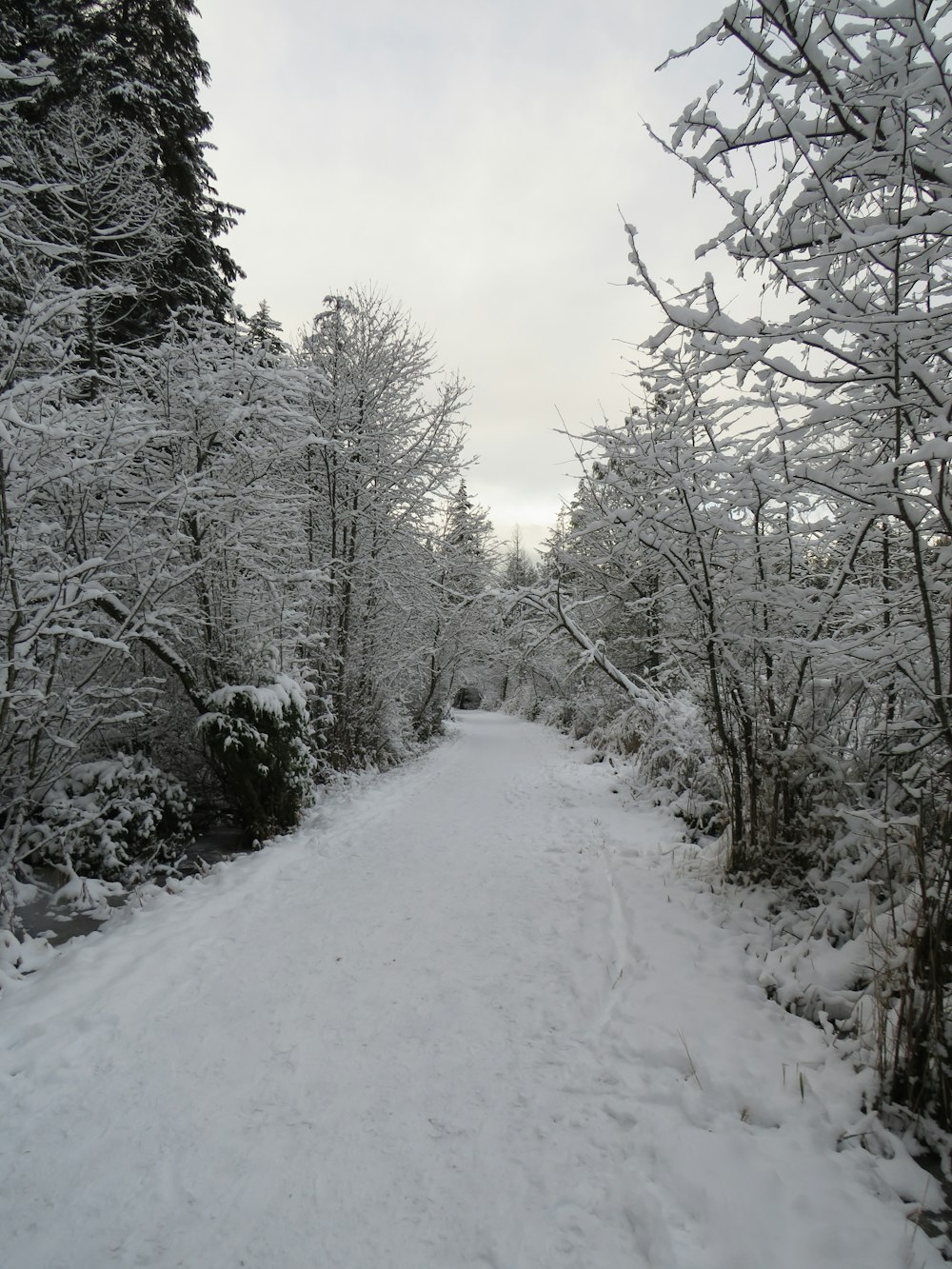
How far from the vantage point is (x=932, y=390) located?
1.94 m

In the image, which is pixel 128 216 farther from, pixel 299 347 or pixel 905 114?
pixel 905 114

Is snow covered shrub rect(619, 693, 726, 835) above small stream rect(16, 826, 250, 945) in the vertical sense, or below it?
above

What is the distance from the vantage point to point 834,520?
333 centimetres

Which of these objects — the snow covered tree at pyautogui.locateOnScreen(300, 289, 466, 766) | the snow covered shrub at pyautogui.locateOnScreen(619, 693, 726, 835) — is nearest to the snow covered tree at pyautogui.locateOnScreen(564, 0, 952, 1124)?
the snow covered shrub at pyautogui.locateOnScreen(619, 693, 726, 835)

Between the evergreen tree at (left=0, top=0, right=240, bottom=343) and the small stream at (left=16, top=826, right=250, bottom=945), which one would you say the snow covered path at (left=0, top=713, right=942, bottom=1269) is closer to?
the small stream at (left=16, top=826, right=250, bottom=945)

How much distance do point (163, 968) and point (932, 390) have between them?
14.8ft

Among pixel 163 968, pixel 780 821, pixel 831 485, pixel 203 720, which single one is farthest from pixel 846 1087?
pixel 203 720

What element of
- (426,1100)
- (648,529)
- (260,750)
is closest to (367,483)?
(260,750)

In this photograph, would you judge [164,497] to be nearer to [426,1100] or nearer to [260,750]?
[260,750]

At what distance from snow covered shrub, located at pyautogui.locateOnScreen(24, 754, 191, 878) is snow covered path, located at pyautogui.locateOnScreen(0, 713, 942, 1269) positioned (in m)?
1.02

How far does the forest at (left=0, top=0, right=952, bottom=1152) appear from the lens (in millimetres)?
2113

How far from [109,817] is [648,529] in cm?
499

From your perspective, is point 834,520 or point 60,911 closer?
point 834,520

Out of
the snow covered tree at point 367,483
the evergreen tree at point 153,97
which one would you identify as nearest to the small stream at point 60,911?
the snow covered tree at point 367,483
